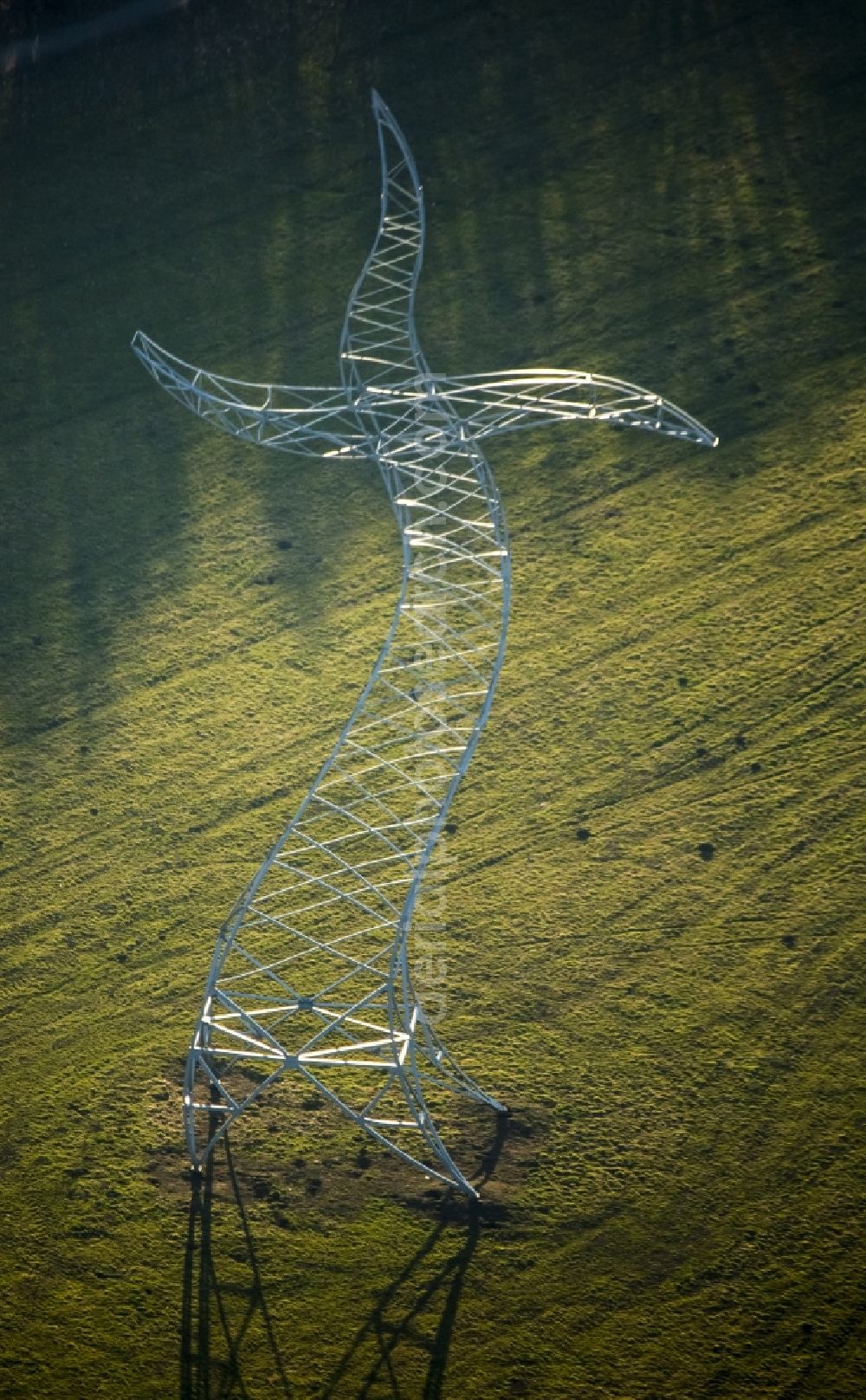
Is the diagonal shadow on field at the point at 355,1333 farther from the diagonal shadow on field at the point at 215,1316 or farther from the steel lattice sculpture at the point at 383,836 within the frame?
the steel lattice sculpture at the point at 383,836

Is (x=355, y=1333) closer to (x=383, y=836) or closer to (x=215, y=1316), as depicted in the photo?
(x=215, y=1316)

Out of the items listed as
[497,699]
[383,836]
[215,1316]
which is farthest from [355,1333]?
[497,699]

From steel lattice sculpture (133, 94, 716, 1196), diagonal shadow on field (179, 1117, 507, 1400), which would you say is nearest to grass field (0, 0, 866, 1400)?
diagonal shadow on field (179, 1117, 507, 1400)

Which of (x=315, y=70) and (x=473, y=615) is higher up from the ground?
(x=315, y=70)

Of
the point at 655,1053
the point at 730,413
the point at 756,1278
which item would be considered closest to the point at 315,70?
the point at 730,413

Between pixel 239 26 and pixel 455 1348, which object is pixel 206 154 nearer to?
pixel 239 26

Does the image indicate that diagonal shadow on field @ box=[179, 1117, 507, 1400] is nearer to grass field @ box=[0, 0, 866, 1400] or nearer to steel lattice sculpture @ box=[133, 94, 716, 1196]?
grass field @ box=[0, 0, 866, 1400]
